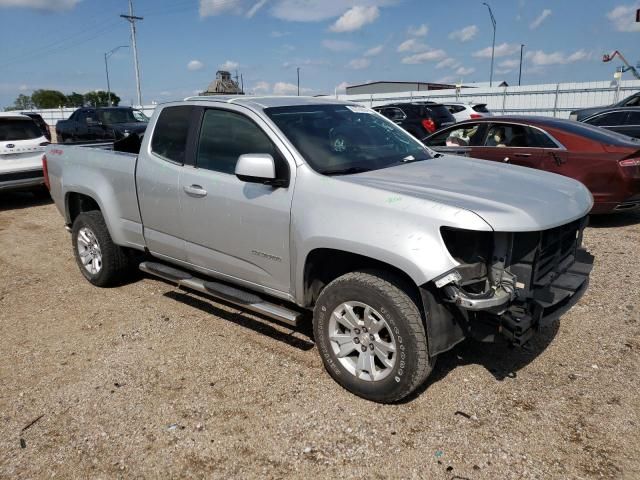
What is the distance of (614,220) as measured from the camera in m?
7.64

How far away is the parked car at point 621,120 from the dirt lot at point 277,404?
7.39m

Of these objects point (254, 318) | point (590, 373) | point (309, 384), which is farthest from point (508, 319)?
point (254, 318)

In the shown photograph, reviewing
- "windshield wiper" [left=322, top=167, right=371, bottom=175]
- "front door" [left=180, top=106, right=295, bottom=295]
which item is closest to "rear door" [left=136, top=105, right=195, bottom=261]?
"front door" [left=180, top=106, right=295, bottom=295]

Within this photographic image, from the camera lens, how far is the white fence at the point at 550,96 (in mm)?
21641

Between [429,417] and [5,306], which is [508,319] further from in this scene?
[5,306]

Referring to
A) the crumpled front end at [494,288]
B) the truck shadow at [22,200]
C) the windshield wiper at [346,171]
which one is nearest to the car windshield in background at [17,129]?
the truck shadow at [22,200]

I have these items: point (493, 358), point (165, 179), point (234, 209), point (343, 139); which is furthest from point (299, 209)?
point (493, 358)

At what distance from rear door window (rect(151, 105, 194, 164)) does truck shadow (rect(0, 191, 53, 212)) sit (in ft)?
23.0

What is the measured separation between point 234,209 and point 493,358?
2.19 metres

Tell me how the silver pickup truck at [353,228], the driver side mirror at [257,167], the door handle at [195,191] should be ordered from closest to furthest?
1. the silver pickup truck at [353,228]
2. the driver side mirror at [257,167]
3. the door handle at [195,191]

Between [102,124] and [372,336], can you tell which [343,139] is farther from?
[102,124]

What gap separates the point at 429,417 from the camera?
3092mm

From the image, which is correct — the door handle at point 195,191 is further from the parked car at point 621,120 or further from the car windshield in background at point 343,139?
the parked car at point 621,120

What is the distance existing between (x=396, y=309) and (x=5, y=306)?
13.6 ft
